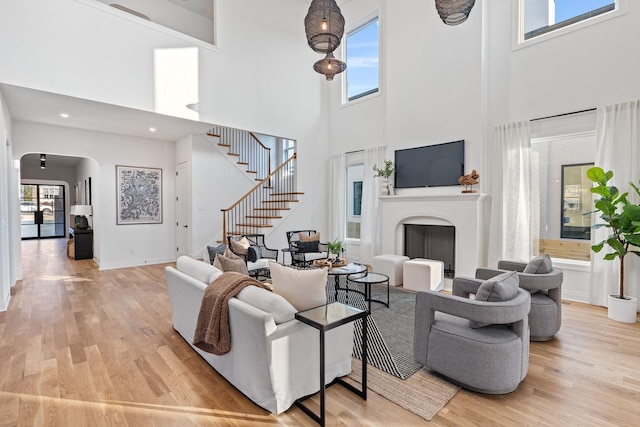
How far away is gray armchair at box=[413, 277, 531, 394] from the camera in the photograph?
2.28 metres

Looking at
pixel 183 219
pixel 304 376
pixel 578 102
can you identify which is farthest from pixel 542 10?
pixel 183 219

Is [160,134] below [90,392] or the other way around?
the other way around

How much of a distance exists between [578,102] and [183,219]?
25.7 feet

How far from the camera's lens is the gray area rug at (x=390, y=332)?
2783 mm

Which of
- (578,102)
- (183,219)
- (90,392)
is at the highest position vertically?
(578,102)

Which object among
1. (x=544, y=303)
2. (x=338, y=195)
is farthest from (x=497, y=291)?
(x=338, y=195)

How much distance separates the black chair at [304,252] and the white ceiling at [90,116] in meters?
2.89

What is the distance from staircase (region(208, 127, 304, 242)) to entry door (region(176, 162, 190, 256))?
2.92 feet

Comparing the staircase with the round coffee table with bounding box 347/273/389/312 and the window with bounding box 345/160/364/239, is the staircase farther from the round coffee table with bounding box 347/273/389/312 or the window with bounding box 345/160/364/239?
the round coffee table with bounding box 347/273/389/312

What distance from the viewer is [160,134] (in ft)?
23.5

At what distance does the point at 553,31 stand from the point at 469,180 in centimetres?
244

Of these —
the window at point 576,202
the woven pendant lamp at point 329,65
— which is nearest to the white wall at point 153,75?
the woven pendant lamp at point 329,65

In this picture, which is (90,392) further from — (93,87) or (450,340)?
(93,87)

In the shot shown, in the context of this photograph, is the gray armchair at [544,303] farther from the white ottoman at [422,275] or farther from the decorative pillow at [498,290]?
the white ottoman at [422,275]
